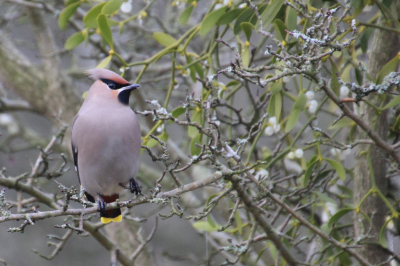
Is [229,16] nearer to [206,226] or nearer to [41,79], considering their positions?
[206,226]

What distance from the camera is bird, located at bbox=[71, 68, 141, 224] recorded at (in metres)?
1.77

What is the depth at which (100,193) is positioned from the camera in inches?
77.9

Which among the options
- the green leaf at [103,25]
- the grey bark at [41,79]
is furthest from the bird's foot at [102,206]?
the grey bark at [41,79]

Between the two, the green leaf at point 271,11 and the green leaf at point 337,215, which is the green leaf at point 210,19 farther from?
the green leaf at point 337,215

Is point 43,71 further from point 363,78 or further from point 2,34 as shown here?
point 363,78

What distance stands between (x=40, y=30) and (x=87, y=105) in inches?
65.7

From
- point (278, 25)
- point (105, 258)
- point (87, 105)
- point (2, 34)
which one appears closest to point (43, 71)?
point (2, 34)

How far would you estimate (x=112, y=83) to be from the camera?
5.95 feet

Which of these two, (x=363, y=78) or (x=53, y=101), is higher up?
(x=363, y=78)

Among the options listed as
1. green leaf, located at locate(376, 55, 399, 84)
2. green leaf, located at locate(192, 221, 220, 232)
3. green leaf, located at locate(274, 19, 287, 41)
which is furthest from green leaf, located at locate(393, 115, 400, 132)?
green leaf, located at locate(192, 221, 220, 232)

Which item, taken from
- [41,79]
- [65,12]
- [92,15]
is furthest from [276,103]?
[41,79]

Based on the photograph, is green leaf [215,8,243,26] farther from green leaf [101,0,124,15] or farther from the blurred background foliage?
green leaf [101,0,124,15]

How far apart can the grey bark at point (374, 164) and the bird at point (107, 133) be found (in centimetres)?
88

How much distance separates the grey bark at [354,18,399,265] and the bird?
881 millimetres
